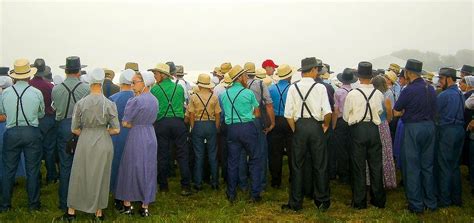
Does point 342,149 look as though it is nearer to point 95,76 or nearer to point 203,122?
point 203,122

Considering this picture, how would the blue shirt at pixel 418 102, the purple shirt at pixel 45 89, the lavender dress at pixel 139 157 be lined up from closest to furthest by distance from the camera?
the lavender dress at pixel 139 157 < the blue shirt at pixel 418 102 < the purple shirt at pixel 45 89

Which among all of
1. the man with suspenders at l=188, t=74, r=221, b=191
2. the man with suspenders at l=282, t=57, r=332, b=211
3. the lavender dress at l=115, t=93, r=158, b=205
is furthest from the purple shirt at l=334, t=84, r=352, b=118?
the lavender dress at l=115, t=93, r=158, b=205

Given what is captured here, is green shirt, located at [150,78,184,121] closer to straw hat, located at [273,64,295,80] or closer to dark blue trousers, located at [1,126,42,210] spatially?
straw hat, located at [273,64,295,80]

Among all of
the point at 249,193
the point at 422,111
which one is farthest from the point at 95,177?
the point at 422,111

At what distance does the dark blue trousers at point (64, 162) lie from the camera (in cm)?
723

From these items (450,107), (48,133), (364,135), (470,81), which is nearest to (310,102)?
(364,135)

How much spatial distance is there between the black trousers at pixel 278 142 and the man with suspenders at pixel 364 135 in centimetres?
175

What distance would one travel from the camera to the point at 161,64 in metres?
8.38

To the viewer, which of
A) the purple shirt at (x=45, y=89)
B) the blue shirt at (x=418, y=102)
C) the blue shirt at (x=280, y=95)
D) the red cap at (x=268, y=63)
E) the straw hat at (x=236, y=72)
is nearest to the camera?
the blue shirt at (x=418, y=102)

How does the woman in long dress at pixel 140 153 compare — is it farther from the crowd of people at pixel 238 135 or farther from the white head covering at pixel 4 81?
→ the white head covering at pixel 4 81

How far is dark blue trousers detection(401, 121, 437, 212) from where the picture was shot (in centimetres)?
716

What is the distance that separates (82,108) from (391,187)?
5695mm

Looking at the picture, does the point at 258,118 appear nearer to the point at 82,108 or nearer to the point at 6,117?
the point at 82,108

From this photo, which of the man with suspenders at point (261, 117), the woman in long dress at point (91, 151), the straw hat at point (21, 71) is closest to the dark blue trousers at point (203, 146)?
the man with suspenders at point (261, 117)
